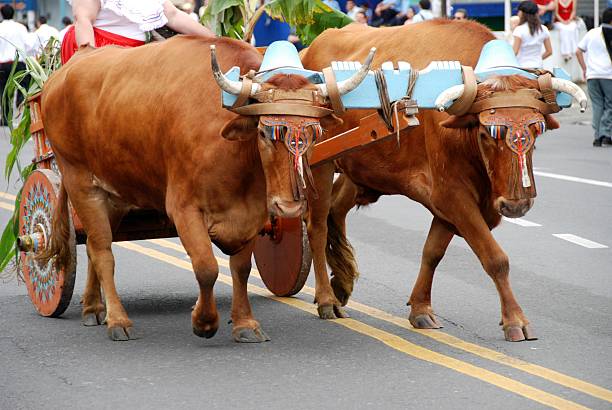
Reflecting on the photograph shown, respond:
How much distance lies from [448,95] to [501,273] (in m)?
1.14

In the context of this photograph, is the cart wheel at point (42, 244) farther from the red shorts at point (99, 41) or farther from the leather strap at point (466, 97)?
the leather strap at point (466, 97)

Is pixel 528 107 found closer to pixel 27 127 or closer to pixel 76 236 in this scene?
pixel 76 236

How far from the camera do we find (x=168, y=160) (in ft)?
22.3

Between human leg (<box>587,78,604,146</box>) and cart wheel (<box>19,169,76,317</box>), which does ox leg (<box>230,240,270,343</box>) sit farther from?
human leg (<box>587,78,604,146</box>)

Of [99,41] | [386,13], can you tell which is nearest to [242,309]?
[99,41]

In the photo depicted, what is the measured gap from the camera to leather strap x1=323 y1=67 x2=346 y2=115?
20.7 ft

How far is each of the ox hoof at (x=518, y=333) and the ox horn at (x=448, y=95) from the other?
4.48 ft

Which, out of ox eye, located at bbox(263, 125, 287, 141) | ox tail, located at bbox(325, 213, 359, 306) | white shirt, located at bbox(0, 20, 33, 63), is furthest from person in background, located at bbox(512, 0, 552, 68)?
ox eye, located at bbox(263, 125, 287, 141)

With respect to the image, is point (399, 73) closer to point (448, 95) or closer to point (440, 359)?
point (448, 95)

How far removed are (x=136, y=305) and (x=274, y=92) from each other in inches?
105

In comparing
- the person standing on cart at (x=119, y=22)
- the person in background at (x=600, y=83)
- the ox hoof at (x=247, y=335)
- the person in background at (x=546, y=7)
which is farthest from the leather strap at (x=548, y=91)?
the person in background at (x=546, y=7)

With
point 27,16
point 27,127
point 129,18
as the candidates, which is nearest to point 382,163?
point 129,18

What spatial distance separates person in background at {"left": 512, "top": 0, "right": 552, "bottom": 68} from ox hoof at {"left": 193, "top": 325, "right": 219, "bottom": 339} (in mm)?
11631

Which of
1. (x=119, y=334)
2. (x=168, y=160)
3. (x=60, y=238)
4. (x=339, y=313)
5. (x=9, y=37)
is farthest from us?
(x=9, y=37)
